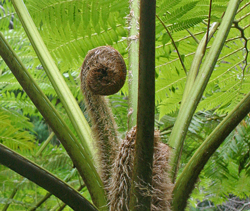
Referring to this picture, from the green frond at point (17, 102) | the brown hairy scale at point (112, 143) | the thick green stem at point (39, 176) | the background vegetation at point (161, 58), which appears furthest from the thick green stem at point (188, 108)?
the green frond at point (17, 102)

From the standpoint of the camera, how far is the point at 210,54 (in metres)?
0.84

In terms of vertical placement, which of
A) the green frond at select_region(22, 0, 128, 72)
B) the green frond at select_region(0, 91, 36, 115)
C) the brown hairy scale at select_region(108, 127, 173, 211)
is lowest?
the brown hairy scale at select_region(108, 127, 173, 211)

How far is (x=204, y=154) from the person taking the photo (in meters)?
0.72

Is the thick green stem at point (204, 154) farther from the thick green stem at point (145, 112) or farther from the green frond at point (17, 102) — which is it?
the green frond at point (17, 102)

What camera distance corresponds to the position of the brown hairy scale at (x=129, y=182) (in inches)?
28.2

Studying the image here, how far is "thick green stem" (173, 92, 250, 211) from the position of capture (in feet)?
2.36

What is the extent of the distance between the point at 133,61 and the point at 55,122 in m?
0.33

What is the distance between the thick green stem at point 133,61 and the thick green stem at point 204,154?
21 centimetres

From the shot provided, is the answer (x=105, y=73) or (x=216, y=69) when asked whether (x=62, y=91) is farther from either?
(x=216, y=69)

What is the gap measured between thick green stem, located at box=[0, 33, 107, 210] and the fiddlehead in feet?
0.27

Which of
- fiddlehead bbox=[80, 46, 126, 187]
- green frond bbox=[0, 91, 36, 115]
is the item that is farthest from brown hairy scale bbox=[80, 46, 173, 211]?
green frond bbox=[0, 91, 36, 115]

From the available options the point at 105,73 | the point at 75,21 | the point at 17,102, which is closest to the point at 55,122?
the point at 105,73

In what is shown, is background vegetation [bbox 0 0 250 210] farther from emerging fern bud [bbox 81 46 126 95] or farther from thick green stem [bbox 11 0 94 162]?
thick green stem [bbox 11 0 94 162]

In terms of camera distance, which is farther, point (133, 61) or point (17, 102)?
point (17, 102)
